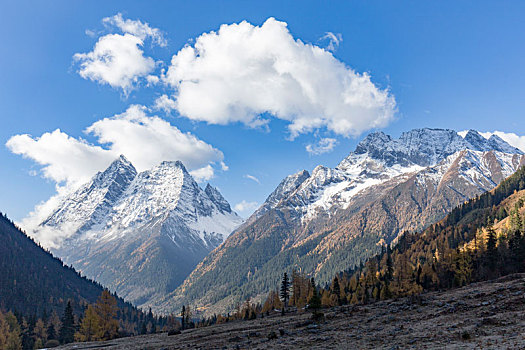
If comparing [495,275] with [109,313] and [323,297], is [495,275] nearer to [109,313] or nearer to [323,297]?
[323,297]

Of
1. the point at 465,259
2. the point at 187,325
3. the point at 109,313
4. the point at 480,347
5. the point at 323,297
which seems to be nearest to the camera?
the point at 480,347

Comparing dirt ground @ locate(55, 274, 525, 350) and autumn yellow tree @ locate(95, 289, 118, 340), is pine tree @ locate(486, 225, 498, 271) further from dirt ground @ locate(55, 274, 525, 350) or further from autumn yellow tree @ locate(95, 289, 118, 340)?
autumn yellow tree @ locate(95, 289, 118, 340)

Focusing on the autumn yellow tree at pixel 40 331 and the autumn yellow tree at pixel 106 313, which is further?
the autumn yellow tree at pixel 40 331

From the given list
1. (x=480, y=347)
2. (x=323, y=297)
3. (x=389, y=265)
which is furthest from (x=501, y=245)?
(x=480, y=347)

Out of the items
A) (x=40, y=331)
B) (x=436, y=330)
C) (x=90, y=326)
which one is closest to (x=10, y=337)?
(x=90, y=326)

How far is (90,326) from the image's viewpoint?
102 m

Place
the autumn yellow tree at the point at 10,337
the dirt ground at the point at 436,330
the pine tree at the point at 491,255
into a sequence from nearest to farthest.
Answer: the dirt ground at the point at 436,330 → the autumn yellow tree at the point at 10,337 → the pine tree at the point at 491,255

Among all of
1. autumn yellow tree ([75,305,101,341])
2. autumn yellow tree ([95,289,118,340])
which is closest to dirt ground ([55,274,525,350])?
autumn yellow tree ([75,305,101,341])

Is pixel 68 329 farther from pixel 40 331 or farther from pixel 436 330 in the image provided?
pixel 436 330

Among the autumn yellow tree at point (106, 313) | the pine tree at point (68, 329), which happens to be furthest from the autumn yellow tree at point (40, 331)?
the autumn yellow tree at point (106, 313)

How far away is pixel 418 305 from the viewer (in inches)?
2350

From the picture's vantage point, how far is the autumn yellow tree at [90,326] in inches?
3981

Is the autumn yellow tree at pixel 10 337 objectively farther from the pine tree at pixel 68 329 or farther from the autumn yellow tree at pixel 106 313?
the autumn yellow tree at pixel 106 313

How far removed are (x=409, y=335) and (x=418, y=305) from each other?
86.2 feet
